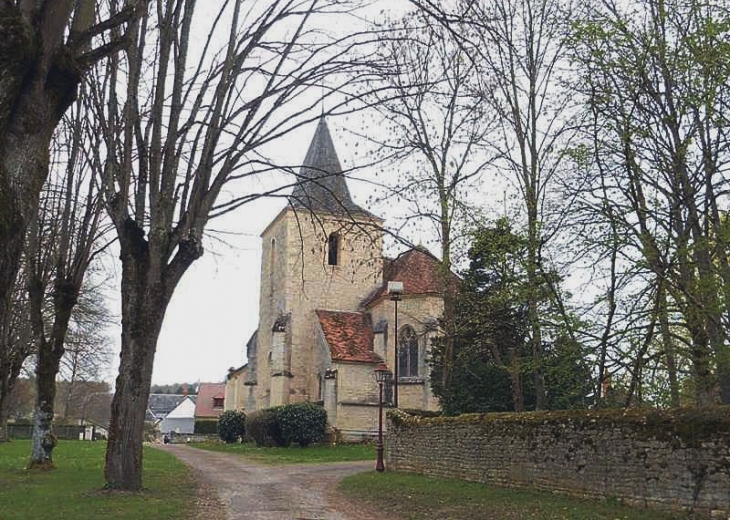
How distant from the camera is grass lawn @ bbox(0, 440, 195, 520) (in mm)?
10547

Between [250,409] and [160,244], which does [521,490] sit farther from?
[250,409]

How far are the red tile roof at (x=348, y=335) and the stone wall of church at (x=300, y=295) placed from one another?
31.4 inches

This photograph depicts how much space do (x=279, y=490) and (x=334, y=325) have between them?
22.8 meters

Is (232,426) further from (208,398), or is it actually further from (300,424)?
(208,398)

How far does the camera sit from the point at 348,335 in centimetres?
3753

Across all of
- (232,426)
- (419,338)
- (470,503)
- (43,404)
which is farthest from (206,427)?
(470,503)

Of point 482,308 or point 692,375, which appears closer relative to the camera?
point 692,375

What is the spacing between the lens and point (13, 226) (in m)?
6.36

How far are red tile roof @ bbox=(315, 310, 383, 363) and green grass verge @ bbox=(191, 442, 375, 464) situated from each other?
437 cm

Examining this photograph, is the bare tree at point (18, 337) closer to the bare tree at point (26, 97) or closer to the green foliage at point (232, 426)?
the green foliage at point (232, 426)

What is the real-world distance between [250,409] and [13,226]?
36638mm

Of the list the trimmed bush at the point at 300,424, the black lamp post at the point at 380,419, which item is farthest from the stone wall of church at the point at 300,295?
the black lamp post at the point at 380,419

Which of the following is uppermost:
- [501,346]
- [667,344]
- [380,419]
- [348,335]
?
[348,335]

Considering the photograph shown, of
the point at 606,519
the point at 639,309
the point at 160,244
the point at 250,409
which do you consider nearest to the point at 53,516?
the point at 160,244
